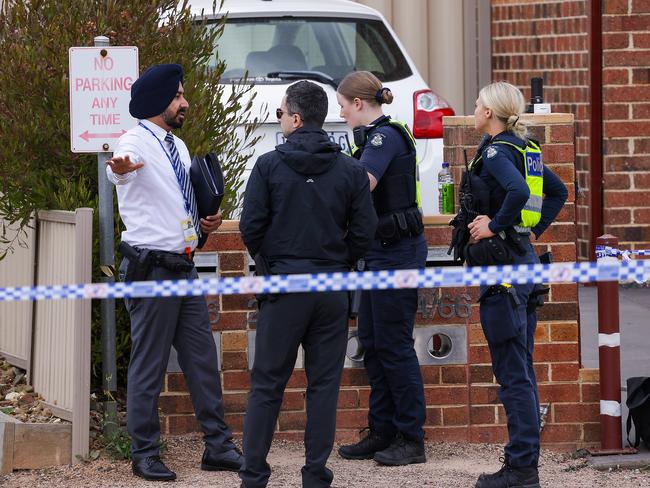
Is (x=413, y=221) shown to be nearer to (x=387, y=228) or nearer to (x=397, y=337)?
(x=387, y=228)

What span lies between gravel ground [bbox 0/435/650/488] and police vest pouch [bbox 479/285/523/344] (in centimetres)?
82

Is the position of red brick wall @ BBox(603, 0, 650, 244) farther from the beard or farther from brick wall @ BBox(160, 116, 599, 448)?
the beard

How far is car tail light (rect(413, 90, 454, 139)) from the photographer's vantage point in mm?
8875

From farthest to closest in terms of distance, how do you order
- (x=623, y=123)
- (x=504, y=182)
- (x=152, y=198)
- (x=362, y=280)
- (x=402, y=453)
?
(x=623, y=123), (x=402, y=453), (x=152, y=198), (x=504, y=182), (x=362, y=280)

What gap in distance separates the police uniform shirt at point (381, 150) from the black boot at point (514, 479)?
1445 mm

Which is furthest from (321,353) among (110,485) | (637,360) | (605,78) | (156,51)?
(605,78)

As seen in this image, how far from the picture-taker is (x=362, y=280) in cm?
606

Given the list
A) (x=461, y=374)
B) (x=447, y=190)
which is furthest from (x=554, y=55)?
(x=461, y=374)

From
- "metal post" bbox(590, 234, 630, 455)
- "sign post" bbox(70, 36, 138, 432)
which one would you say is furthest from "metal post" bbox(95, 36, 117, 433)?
"metal post" bbox(590, 234, 630, 455)

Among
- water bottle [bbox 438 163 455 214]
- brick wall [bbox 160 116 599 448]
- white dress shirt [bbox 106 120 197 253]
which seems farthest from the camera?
water bottle [bbox 438 163 455 214]

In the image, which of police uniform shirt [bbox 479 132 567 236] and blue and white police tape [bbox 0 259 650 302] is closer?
blue and white police tape [bbox 0 259 650 302]

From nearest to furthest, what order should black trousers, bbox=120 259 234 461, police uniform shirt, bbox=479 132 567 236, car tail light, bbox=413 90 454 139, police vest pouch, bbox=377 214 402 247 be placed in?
police uniform shirt, bbox=479 132 567 236
black trousers, bbox=120 259 234 461
police vest pouch, bbox=377 214 402 247
car tail light, bbox=413 90 454 139

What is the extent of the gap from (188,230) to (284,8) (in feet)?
9.93

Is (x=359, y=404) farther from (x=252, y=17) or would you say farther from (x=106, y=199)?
(x=252, y=17)
